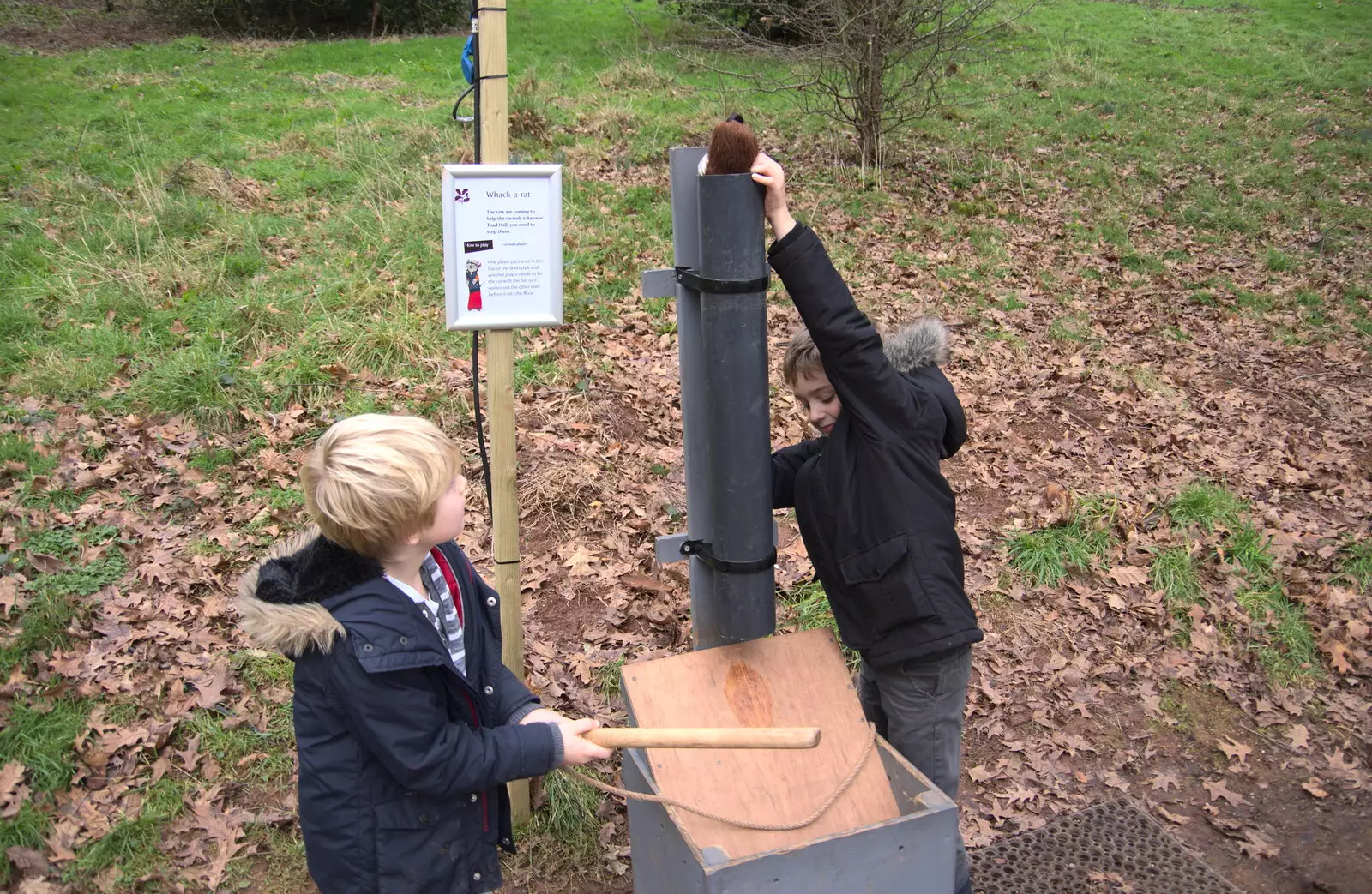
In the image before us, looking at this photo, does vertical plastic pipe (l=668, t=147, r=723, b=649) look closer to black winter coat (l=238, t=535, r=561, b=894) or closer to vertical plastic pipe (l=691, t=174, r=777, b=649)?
vertical plastic pipe (l=691, t=174, r=777, b=649)

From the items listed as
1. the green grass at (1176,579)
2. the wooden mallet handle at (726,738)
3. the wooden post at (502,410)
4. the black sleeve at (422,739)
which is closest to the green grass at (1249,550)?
the green grass at (1176,579)

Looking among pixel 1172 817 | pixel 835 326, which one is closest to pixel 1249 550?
pixel 1172 817

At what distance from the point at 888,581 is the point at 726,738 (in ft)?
2.29

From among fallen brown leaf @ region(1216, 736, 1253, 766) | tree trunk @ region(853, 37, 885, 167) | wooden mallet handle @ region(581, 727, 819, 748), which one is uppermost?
tree trunk @ region(853, 37, 885, 167)

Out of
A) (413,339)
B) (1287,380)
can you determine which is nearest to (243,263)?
(413,339)

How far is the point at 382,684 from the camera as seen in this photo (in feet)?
6.40

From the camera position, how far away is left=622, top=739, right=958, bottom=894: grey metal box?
1.98m

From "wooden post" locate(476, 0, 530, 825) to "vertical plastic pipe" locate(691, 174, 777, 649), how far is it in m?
0.65

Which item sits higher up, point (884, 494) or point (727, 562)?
point (884, 494)

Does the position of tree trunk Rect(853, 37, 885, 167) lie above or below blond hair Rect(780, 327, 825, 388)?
above

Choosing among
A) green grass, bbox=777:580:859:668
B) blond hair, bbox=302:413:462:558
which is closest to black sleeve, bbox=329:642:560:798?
blond hair, bbox=302:413:462:558

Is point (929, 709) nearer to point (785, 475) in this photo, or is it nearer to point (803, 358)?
point (785, 475)

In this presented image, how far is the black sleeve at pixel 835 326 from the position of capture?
2.20 metres

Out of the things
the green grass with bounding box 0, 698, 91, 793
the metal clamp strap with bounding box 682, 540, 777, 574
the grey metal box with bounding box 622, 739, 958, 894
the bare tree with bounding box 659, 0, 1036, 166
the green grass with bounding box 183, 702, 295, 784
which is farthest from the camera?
the bare tree with bounding box 659, 0, 1036, 166
